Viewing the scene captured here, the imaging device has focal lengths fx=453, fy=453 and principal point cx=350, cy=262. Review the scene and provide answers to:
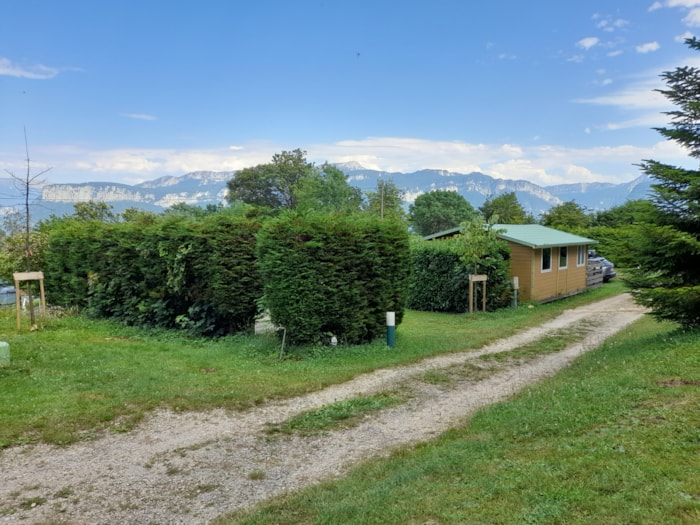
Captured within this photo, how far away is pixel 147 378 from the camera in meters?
7.27

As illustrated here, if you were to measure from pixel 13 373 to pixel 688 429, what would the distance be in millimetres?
8912

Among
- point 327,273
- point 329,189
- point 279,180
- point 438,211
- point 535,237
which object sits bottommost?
point 327,273

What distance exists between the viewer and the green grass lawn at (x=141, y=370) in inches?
226

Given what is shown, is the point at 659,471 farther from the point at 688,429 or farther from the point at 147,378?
the point at 147,378

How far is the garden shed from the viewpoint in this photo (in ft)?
61.3

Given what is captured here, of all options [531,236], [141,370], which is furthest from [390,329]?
[531,236]

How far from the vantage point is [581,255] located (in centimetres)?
2333

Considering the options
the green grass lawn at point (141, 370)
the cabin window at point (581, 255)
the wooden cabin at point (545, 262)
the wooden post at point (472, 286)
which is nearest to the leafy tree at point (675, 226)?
the green grass lawn at point (141, 370)

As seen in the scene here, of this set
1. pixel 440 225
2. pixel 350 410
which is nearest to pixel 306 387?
pixel 350 410

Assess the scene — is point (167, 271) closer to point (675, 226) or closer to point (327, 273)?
point (327, 273)

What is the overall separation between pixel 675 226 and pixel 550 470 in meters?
7.04

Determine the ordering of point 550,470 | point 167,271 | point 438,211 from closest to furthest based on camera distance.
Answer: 1. point 550,470
2. point 167,271
3. point 438,211

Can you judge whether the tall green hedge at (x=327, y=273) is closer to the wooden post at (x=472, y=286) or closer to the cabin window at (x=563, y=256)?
the wooden post at (x=472, y=286)

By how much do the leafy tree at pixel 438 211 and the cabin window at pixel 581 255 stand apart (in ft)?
180
